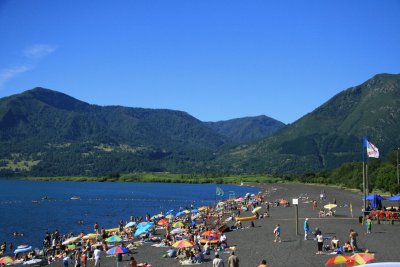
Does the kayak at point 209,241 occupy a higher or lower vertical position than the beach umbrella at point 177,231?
higher

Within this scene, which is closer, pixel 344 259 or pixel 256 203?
pixel 344 259

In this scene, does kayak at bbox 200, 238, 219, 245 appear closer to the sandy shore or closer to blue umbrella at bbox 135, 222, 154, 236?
the sandy shore

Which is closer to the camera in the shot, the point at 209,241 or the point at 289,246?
the point at 289,246

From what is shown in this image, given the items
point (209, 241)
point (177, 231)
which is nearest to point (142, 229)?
point (177, 231)

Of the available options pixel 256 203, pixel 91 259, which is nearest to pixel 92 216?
pixel 256 203

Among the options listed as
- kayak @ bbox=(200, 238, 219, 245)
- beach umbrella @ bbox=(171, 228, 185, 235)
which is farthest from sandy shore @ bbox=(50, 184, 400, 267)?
beach umbrella @ bbox=(171, 228, 185, 235)

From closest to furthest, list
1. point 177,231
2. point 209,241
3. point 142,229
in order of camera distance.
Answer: point 209,241, point 142,229, point 177,231

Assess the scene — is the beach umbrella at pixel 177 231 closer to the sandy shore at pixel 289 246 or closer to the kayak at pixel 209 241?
the sandy shore at pixel 289 246

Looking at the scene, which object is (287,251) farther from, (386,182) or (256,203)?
(386,182)

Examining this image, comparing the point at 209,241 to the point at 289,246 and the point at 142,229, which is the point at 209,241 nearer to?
the point at 289,246

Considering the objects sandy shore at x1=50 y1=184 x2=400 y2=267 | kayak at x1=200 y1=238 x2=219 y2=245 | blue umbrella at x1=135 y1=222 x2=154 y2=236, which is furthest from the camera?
blue umbrella at x1=135 y1=222 x2=154 y2=236

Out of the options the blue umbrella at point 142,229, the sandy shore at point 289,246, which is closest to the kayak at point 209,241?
the sandy shore at point 289,246

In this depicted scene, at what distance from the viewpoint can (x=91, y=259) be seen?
34281 mm

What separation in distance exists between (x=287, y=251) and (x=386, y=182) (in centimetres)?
5103
